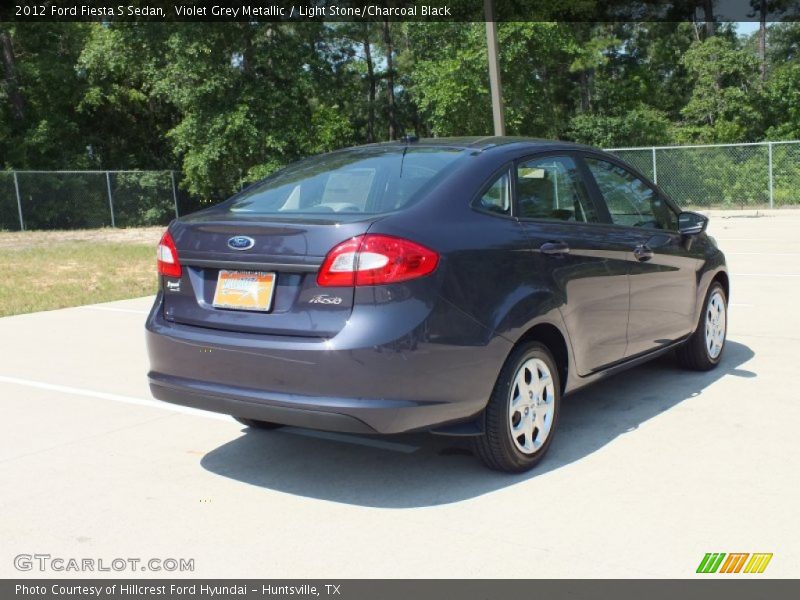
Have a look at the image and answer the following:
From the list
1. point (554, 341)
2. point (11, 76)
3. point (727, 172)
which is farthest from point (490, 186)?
point (11, 76)

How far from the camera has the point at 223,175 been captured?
32.3m

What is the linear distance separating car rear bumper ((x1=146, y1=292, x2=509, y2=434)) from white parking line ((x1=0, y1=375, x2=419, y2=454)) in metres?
0.96

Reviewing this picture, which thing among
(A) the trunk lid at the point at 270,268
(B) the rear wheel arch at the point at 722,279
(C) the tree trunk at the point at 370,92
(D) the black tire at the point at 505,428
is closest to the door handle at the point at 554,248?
(D) the black tire at the point at 505,428

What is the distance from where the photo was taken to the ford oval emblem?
4.16m

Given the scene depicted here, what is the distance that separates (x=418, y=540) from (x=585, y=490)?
37.4 inches

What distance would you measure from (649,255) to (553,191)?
0.99 m

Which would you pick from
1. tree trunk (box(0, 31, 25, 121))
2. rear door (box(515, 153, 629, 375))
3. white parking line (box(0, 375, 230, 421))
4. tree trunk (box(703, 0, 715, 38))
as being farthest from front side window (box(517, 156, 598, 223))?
tree trunk (box(703, 0, 715, 38))

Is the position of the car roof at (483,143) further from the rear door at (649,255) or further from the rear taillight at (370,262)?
the rear taillight at (370,262)

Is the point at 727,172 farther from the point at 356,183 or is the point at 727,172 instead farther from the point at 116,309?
the point at 356,183

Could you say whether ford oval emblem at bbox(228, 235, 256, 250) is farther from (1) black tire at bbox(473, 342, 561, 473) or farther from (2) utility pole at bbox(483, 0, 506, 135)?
(2) utility pole at bbox(483, 0, 506, 135)

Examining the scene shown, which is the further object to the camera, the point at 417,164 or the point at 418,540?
the point at 417,164

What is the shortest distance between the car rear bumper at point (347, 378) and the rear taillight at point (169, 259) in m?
0.42

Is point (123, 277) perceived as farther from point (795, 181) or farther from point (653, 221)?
point (795, 181)

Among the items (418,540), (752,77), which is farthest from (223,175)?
(418,540)
